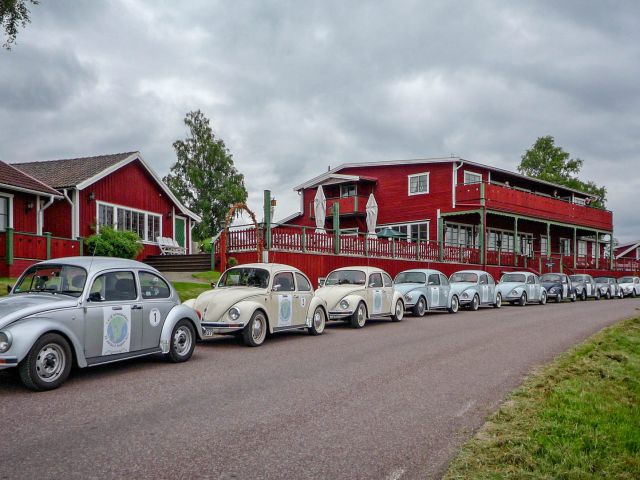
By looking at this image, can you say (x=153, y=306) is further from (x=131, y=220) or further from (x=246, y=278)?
(x=131, y=220)

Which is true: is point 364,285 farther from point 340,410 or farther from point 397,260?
point 397,260

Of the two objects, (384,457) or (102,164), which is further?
(102,164)

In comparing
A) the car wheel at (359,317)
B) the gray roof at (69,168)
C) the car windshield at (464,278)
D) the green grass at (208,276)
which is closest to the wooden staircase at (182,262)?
the green grass at (208,276)

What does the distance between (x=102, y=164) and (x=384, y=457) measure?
26.3 metres

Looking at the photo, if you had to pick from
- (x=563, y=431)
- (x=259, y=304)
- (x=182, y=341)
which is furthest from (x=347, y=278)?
(x=563, y=431)

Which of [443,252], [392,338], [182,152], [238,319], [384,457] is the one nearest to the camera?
[384,457]

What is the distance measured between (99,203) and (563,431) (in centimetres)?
2502

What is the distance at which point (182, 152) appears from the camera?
53000 mm

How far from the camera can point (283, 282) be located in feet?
42.0

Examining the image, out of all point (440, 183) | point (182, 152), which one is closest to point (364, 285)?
point (440, 183)

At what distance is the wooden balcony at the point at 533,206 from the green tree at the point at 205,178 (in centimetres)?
2306

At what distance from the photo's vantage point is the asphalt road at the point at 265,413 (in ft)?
15.6

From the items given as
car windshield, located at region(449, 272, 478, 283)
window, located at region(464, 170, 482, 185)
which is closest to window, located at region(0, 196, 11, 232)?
car windshield, located at region(449, 272, 478, 283)

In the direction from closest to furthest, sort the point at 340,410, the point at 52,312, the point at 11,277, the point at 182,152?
the point at 340,410 → the point at 52,312 → the point at 11,277 → the point at 182,152
